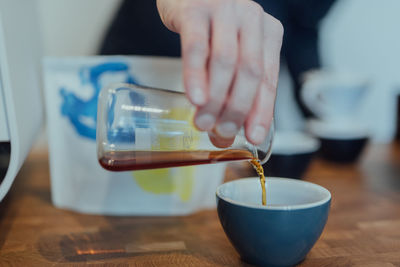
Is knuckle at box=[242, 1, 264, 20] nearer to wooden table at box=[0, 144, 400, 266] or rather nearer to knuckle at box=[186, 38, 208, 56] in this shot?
knuckle at box=[186, 38, 208, 56]

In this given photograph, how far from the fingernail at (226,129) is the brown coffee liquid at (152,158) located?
0.07 m

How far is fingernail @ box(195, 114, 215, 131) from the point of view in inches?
15.3

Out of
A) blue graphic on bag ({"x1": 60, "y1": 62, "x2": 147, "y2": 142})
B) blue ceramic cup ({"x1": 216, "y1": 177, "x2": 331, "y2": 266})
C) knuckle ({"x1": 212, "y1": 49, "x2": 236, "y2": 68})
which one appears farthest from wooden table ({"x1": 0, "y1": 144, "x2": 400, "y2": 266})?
knuckle ({"x1": 212, "y1": 49, "x2": 236, "y2": 68})

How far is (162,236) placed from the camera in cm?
60

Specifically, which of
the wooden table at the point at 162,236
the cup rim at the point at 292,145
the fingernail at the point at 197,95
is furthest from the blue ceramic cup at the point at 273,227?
the cup rim at the point at 292,145

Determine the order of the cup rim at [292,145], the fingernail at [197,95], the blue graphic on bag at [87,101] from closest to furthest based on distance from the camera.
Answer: the fingernail at [197,95] < the blue graphic on bag at [87,101] < the cup rim at [292,145]

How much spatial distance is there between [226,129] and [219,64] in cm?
7

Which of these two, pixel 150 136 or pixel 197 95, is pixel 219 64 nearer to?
pixel 197 95

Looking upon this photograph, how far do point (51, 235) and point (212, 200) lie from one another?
0.28 metres

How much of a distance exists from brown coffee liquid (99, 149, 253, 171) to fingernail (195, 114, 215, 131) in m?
0.09

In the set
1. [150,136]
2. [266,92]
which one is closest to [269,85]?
[266,92]

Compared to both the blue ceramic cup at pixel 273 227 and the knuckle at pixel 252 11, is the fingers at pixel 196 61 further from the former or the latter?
the blue ceramic cup at pixel 273 227

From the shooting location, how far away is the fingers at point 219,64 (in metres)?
0.37

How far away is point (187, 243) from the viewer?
0.57 m
